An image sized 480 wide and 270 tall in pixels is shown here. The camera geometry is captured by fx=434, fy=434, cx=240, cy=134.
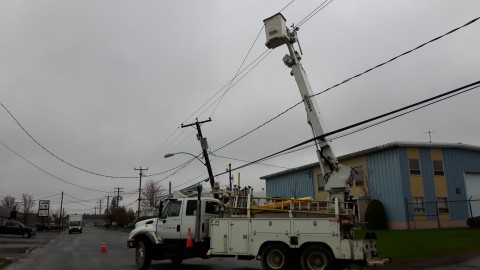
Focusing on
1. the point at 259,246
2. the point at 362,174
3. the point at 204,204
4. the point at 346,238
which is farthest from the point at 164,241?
the point at 362,174

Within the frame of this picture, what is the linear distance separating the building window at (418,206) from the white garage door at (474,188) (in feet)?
14.3

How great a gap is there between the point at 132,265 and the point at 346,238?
817 cm

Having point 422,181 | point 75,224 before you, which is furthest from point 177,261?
point 75,224

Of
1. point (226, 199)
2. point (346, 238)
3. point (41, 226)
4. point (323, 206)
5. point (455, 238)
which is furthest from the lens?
point (41, 226)

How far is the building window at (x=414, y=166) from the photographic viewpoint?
30.1 m

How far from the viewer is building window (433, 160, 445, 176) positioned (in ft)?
101

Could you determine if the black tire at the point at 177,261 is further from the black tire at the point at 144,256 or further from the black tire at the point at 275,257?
the black tire at the point at 275,257

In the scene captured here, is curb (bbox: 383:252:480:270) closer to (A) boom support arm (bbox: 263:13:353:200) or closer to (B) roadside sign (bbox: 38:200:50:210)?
(A) boom support arm (bbox: 263:13:353:200)

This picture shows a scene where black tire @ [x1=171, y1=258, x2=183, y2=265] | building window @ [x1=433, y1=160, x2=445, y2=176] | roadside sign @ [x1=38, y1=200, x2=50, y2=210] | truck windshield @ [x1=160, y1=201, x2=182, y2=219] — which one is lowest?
black tire @ [x1=171, y1=258, x2=183, y2=265]

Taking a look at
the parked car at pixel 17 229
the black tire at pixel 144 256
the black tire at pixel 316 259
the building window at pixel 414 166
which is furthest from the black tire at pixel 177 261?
the parked car at pixel 17 229

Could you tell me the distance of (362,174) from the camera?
32.4 metres

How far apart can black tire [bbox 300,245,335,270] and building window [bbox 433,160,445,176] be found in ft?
72.3

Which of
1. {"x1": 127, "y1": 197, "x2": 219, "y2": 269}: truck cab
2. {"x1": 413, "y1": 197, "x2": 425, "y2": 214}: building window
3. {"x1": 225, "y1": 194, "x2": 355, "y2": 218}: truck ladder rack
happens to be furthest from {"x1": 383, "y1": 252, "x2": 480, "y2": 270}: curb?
{"x1": 413, "y1": 197, "x2": 425, "y2": 214}: building window

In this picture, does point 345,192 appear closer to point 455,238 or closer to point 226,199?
point 226,199
